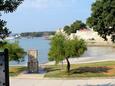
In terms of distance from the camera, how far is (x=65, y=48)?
92.7ft

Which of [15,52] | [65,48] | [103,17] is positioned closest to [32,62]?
[15,52]

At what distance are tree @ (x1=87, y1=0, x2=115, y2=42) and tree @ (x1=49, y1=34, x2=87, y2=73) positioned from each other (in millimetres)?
5197

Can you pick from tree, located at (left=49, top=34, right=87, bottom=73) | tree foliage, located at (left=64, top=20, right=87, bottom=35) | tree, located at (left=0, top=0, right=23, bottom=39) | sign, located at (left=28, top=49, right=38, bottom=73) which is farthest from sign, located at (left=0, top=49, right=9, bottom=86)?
tree foliage, located at (left=64, top=20, right=87, bottom=35)

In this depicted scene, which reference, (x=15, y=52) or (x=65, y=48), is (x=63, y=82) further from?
(x=15, y=52)

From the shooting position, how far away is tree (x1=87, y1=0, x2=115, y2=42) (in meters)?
32.9

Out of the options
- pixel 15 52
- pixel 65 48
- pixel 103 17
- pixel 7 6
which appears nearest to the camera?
pixel 7 6

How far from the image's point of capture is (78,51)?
94.2 ft

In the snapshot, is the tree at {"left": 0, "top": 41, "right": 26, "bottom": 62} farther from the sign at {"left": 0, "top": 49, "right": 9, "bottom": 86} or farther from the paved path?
the sign at {"left": 0, "top": 49, "right": 9, "bottom": 86}

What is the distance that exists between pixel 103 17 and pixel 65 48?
7.03 metres

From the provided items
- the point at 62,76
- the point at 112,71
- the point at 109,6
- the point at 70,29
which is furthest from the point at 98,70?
the point at 70,29

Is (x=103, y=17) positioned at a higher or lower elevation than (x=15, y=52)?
higher

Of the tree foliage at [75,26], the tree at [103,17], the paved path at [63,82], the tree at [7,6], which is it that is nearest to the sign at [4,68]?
the tree at [7,6]

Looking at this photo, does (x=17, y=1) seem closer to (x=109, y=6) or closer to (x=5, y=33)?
(x=5, y=33)

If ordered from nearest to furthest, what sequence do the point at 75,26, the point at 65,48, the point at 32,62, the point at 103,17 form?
1. the point at 65,48
2. the point at 32,62
3. the point at 103,17
4. the point at 75,26
